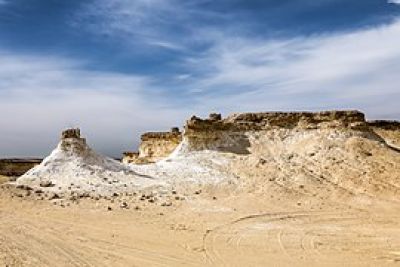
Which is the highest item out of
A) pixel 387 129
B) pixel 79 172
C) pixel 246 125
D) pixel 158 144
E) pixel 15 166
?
pixel 246 125

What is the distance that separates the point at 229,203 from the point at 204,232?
12.5 feet

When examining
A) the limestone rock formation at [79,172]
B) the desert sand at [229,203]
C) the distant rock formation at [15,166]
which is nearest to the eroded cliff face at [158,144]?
the desert sand at [229,203]

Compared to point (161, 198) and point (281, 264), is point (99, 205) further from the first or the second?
point (281, 264)

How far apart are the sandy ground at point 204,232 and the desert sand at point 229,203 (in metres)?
0.03

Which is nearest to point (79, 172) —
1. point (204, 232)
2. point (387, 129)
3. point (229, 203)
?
point (229, 203)

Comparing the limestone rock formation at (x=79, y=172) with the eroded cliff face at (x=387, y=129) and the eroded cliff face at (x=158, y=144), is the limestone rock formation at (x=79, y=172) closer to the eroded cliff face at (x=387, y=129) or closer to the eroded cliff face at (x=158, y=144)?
the eroded cliff face at (x=158, y=144)

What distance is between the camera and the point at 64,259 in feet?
28.5

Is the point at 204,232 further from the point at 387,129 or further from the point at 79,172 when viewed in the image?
the point at 387,129

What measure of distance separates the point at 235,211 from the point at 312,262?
5.13 m

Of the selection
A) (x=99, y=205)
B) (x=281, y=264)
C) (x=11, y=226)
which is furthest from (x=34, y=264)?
(x=99, y=205)

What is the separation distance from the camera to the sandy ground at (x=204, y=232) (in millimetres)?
9328

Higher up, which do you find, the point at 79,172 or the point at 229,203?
the point at 79,172

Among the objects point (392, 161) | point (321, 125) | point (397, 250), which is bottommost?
point (397, 250)

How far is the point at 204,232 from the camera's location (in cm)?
1191
